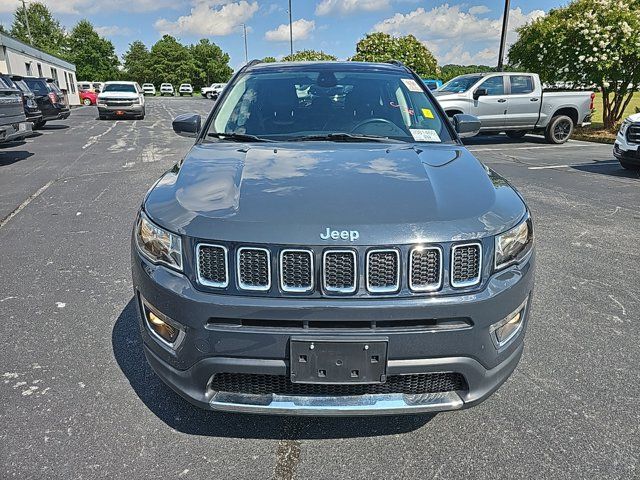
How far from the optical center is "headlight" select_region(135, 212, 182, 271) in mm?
1969

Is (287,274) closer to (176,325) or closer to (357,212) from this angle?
(357,212)

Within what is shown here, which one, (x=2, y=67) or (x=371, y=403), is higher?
(x=2, y=67)

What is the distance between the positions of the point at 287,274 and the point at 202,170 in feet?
2.99

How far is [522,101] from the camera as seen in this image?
1310 cm

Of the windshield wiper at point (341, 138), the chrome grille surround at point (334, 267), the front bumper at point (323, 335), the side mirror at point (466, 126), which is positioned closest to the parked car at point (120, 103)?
the side mirror at point (466, 126)

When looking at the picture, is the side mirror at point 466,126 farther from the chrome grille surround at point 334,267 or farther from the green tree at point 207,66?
the green tree at point 207,66

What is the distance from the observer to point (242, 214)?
1947mm

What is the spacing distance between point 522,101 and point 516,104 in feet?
0.63

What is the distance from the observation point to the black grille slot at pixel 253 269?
1851mm

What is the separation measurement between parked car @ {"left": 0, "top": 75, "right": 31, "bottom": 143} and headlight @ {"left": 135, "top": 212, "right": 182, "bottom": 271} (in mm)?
8918

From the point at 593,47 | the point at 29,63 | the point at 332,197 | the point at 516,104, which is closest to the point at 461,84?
the point at 516,104

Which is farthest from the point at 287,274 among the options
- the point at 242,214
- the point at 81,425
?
the point at 81,425

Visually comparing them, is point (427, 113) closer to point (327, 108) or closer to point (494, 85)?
point (327, 108)

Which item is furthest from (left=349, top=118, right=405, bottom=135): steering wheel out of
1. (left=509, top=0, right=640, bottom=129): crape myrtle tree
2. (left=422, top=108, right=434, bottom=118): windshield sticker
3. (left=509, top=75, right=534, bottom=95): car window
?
(left=509, top=0, right=640, bottom=129): crape myrtle tree
